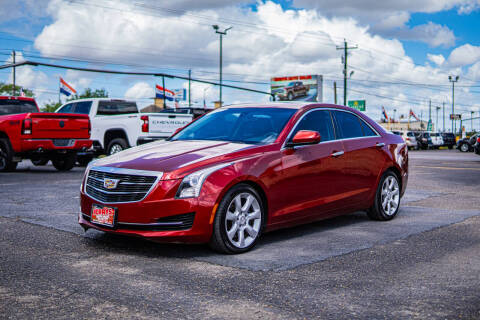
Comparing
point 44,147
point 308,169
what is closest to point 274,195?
point 308,169

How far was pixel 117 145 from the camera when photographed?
17109 mm

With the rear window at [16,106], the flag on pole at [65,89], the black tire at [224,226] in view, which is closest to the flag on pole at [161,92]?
the flag on pole at [65,89]

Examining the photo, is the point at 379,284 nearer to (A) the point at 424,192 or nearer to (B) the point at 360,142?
(B) the point at 360,142

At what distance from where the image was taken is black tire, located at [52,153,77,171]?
52.3 ft

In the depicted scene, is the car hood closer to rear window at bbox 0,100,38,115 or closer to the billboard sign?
rear window at bbox 0,100,38,115

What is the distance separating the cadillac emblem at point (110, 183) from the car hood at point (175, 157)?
16 cm

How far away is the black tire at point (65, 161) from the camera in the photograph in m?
15.9

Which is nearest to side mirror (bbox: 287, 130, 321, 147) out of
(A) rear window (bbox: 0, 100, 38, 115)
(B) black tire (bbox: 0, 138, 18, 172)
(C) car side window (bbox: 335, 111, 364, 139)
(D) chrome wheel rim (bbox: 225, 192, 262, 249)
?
(D) chrome wheel rim (bbox: 225, 192, 262, 249)

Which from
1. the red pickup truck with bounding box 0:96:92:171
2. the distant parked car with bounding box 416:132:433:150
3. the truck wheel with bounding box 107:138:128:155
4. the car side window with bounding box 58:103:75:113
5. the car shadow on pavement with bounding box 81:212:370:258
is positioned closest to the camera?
the car shadow on pavement with bounding box 81:212:370:258

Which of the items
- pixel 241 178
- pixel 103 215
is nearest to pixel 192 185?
pixel 241 178

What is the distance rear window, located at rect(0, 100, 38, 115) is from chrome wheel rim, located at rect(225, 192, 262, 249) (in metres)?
12.8

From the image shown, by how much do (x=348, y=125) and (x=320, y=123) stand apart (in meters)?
0.63

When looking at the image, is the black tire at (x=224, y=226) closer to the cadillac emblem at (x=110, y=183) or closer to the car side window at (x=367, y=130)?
the cadillac emblem at (x=110, y=183)

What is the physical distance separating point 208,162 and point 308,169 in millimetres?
1390
